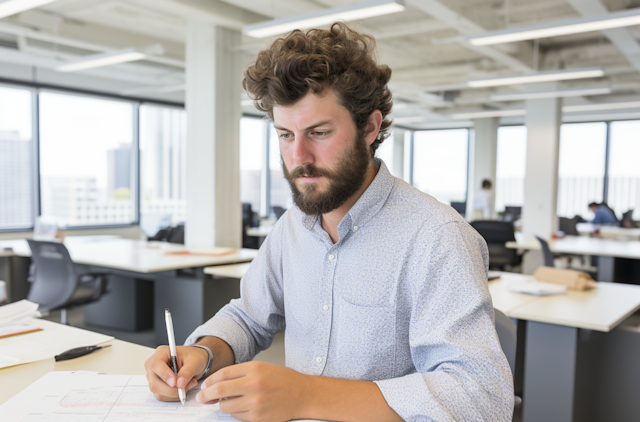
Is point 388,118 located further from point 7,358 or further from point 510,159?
point 510,159

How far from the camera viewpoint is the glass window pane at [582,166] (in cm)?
1149

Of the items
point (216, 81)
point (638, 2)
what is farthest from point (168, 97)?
point (638, 2)

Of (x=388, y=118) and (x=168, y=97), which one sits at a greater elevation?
(x=168, y=97)

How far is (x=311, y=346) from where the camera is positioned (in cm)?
118

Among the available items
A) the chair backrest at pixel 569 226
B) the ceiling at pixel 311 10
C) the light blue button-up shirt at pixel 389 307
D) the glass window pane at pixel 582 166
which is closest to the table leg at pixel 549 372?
the light blue button-up shirt at pixel 389 307

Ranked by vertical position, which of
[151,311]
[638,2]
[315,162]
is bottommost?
[151,311]

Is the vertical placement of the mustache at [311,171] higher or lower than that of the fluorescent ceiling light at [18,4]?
lower

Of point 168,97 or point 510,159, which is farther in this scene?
point 510,159

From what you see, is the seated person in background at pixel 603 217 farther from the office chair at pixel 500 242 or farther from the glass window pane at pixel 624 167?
the office chair at pixel 500 242

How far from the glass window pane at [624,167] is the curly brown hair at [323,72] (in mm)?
12026

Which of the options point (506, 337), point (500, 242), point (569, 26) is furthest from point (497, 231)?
point (506, 337)

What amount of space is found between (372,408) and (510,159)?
12.8 meters

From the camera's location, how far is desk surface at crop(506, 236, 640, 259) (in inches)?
197

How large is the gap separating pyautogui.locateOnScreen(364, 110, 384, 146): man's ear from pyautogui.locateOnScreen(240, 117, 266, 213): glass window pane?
31.1 ft
